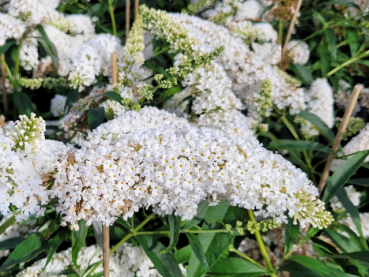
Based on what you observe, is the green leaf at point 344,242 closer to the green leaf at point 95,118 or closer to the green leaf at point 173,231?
the green leaf at point 173,231

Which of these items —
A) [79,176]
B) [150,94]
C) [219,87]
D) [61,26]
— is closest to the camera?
[79,176]

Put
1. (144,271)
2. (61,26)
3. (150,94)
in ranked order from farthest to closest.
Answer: (61,26)
(144,271)
(150,94)

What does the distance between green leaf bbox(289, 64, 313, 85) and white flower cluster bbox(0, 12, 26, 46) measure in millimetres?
1766

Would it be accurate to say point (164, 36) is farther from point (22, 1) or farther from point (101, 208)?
point (101, 208)

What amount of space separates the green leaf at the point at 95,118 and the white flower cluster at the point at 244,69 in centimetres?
69

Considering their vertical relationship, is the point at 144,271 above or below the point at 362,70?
below

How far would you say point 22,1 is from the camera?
1.73m

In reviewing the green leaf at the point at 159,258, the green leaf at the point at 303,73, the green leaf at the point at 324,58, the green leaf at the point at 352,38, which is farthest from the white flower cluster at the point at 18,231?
the green leaf at the point at 352,38

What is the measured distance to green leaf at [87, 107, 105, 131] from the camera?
4.48 feet

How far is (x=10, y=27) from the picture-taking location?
1.72 meters

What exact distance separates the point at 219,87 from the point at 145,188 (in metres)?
0.78

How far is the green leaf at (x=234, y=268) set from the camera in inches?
51.9

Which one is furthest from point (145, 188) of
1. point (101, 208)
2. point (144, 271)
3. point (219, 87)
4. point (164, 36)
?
point (164, 36)

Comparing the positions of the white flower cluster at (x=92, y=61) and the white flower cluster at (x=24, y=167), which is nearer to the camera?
the white flower cluster at (x=24, y=167)
